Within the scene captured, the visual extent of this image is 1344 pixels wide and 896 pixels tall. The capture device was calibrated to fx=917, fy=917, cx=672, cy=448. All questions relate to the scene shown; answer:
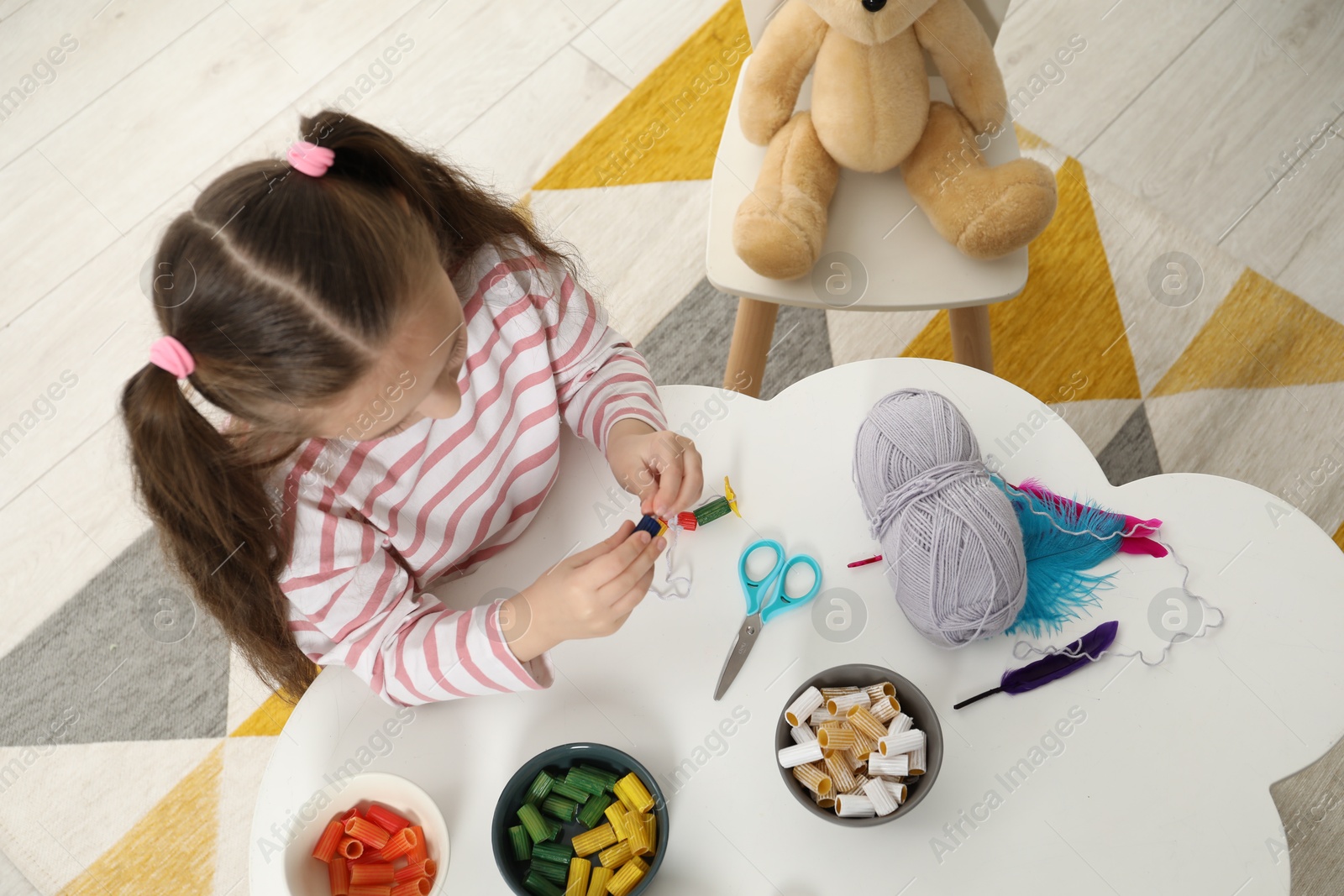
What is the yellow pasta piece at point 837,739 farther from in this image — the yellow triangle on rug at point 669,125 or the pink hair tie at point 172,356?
the yellow triangle on rug at point 669,125

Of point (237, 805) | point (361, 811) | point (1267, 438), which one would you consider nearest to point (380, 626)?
point (361, 811)

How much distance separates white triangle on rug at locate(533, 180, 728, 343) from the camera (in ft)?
5.61

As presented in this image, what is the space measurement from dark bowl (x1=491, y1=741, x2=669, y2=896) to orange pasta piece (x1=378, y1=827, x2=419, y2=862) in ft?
0.21

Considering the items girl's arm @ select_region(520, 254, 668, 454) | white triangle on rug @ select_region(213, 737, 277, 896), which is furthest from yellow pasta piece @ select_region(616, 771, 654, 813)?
white triangle on rug @ select_region(213, 737, 277, 896)

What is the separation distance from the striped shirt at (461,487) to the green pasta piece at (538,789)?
0.08 meters

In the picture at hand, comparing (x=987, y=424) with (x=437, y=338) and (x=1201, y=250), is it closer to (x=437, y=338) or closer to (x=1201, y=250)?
(x=437, y=338)

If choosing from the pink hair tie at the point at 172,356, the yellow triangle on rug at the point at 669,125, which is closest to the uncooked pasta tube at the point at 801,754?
the pink hair tie at the point at 172,356

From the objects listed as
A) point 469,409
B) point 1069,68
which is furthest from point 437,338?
point 1069,68

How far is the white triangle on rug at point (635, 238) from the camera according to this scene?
1.71 m

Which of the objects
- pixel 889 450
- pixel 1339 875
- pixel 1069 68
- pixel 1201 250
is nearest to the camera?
pixel 889 450

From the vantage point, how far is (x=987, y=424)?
0.93 metres

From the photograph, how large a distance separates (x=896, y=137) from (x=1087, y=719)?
0.69 m

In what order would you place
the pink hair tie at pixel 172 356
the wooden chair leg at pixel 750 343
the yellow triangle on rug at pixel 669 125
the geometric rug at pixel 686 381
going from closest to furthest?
the pink hair tie at pixel 172 356, the wooden chair leg at pixel 750 343, the geometric rug at pixel 686 381, the yellow triangle on rug at pixel 669 125

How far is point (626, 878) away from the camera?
0.74 metres
